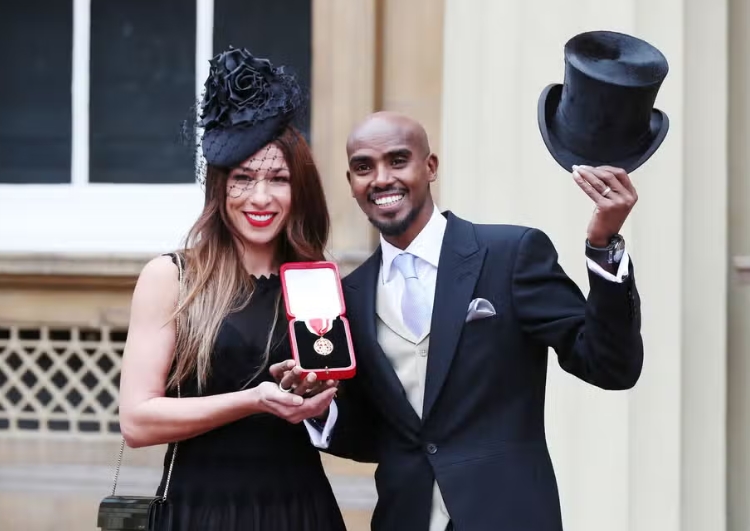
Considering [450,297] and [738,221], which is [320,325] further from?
[738,221]

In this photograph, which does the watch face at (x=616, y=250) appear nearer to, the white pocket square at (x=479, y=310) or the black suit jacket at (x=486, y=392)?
the black suit jacket at (x=486, y=392)

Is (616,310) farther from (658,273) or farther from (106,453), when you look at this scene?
(106,453)

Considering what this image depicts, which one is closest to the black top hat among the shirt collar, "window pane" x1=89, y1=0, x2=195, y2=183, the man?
the man

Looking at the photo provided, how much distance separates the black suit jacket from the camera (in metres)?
3.51

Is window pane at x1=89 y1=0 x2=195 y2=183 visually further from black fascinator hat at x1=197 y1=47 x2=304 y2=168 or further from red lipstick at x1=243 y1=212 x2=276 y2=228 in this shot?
red lipstick at x1=243 y1=212 x2=276 y2=228

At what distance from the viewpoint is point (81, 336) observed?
695 centimetres

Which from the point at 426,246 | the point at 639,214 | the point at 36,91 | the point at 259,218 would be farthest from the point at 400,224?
the point at 36,91

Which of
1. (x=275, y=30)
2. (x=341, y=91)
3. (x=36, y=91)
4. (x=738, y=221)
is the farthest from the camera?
(x=36, y=91)

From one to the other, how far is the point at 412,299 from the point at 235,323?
0.55m

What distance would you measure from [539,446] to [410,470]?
337 millimetres

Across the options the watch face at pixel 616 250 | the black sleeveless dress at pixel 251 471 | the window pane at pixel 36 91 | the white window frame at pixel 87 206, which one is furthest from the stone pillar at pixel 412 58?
the watch face at pixel 616 250

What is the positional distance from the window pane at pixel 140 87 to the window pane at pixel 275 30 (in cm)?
27

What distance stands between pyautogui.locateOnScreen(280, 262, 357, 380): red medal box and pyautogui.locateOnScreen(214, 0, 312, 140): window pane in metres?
3.37

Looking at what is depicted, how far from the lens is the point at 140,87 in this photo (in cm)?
725
